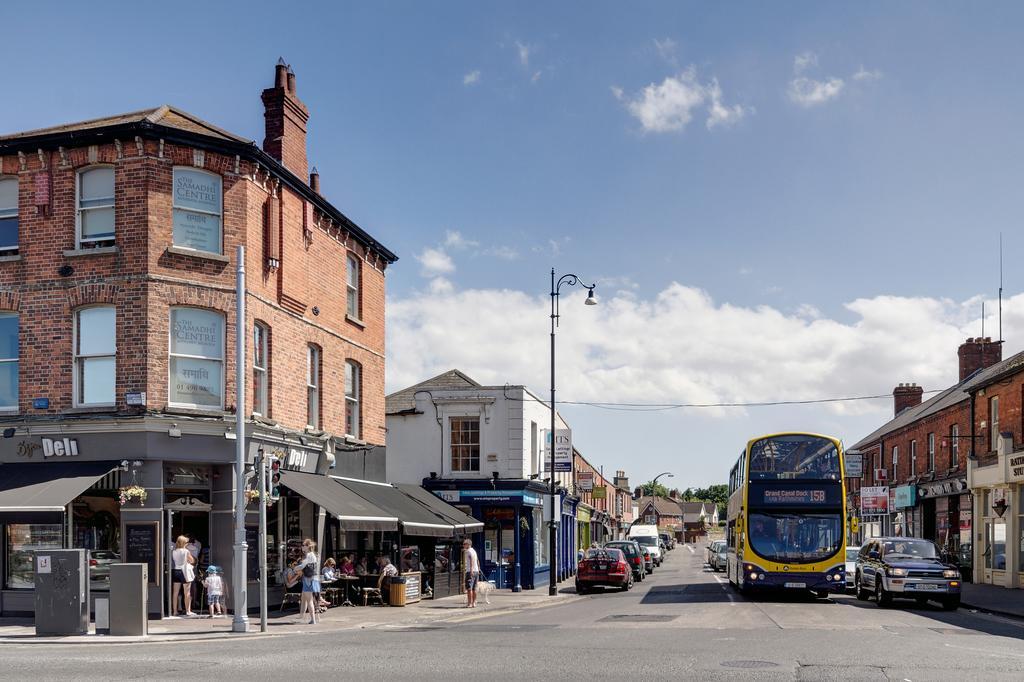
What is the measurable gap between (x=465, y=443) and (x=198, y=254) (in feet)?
59.7

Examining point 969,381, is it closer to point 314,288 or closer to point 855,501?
point 855,501

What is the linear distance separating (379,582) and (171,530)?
5960 mm

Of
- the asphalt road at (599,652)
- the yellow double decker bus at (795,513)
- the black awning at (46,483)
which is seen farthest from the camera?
the yellow double decker bus at (795,513)

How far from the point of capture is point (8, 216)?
23438mm

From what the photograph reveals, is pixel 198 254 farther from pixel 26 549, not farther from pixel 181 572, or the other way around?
pixel 26 549

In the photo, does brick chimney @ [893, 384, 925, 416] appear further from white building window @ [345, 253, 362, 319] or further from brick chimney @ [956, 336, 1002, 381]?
white building window @ [345, 253, 362, 319]

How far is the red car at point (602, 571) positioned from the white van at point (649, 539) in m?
22.1

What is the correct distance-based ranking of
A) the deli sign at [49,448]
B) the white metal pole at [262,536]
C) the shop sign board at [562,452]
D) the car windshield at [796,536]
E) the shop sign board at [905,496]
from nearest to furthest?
the white metal pole at [262,536] → the deli sign at [49,448] → the car windshield at [796,536] → the shop sign board at [562,452] → the shop sign board at [905,496]

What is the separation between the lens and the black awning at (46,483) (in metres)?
20.3

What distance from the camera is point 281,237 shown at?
Result: 2517 cm

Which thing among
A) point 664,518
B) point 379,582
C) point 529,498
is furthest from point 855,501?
point 664,518

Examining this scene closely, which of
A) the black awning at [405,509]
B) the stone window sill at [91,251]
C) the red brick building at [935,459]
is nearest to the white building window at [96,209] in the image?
the stone window sill at [91,251]

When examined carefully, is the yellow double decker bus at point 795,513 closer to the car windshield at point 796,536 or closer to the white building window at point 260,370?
the car windshield at point 796,536

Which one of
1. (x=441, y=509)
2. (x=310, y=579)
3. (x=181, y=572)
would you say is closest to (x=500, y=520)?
(x=441, y=509)
